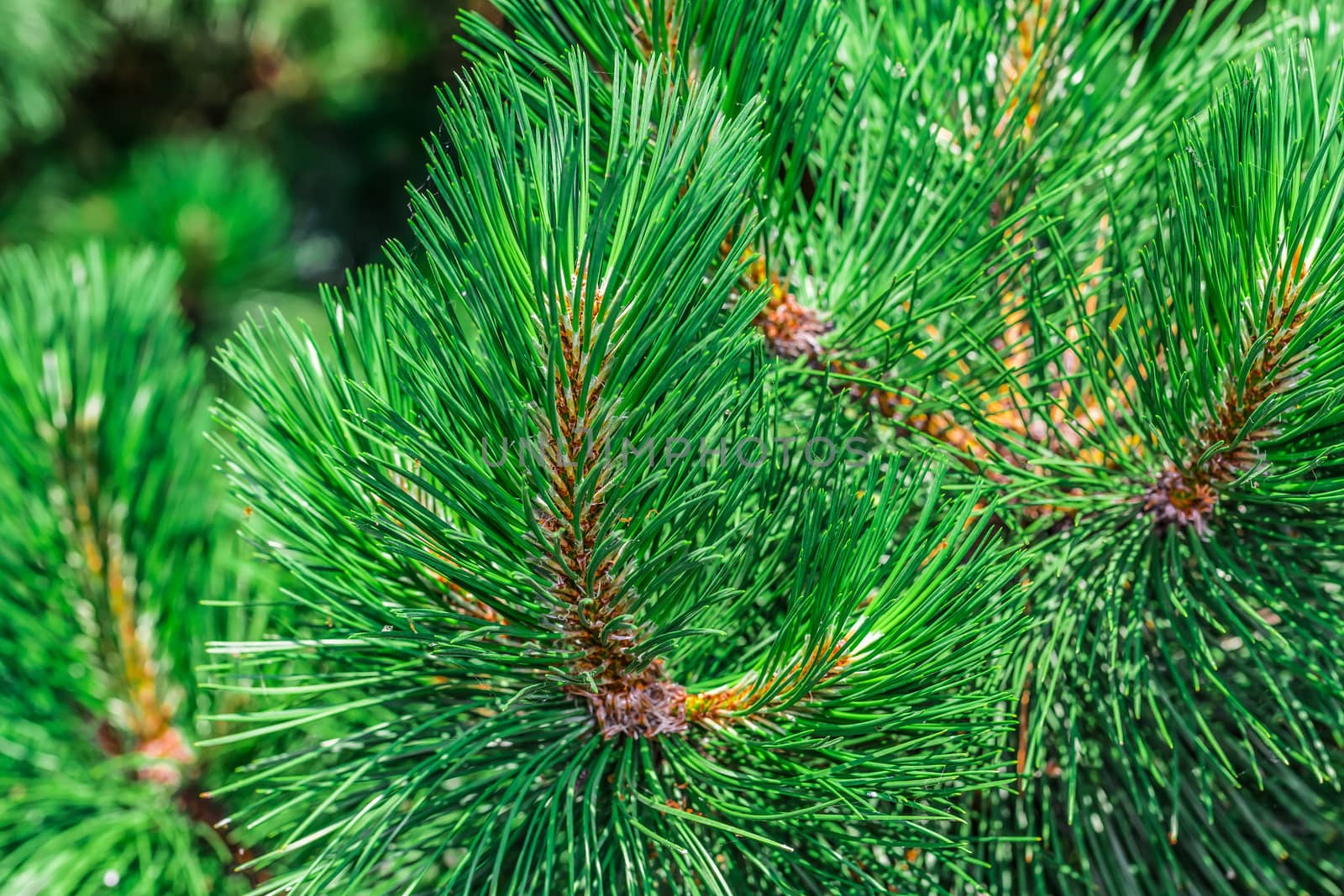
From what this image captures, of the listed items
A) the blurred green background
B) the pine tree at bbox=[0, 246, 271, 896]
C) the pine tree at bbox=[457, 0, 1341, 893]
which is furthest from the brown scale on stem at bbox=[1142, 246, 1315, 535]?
the blurred green background

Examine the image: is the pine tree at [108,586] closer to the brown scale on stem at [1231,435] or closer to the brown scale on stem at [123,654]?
the brown scale on stem at [123,654]

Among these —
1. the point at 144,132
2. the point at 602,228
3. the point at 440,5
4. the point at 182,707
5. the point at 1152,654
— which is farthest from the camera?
the point at 144,132

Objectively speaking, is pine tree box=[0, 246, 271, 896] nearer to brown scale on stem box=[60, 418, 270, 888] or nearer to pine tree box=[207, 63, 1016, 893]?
brown scale on stem box=[60, 418, 270, 888]

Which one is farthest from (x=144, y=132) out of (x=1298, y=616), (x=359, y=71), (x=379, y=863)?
(x=1298, y=616)

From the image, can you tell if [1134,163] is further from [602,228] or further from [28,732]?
[28,732]

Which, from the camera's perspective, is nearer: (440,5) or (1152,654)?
(1152,654)

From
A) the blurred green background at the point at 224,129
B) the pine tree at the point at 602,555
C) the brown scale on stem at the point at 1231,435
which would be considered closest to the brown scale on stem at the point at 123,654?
the pine tree at the point at 602,555
